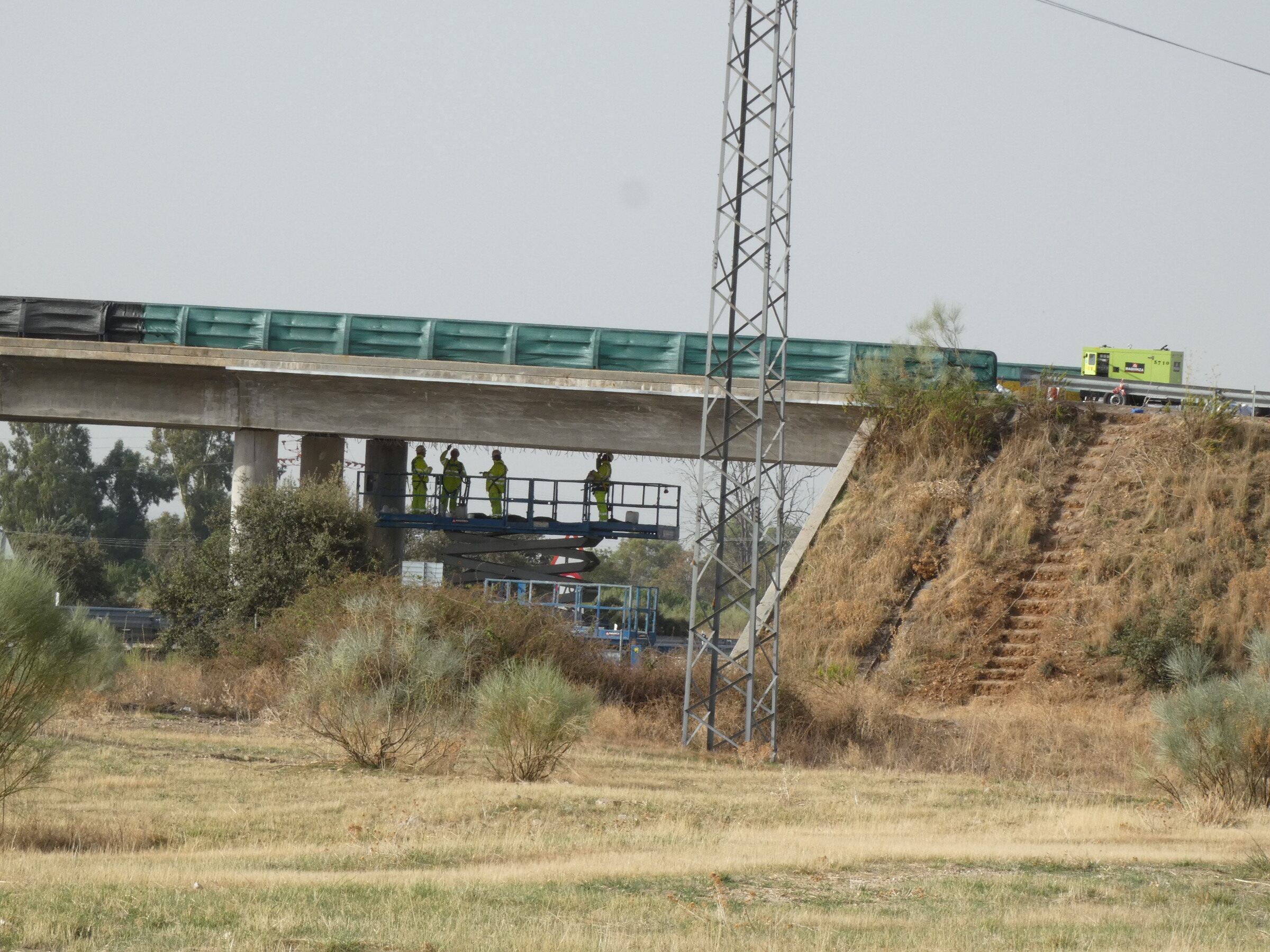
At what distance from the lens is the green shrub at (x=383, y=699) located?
57.2 feet

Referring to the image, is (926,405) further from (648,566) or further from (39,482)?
(39,482)

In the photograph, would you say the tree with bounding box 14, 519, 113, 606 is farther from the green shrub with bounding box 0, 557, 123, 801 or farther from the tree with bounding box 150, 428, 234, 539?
the green shrub with bounding box 0, 557, 123, 801

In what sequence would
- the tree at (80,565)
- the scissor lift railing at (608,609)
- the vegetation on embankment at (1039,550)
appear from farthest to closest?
1. the tree at (80,565)
2. the vegetation on embankment at (1039,550)
3. the scissor lift railing at (608,609)

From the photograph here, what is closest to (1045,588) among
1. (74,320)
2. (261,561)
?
(261,561)

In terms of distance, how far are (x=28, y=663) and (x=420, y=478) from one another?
69.9 feet

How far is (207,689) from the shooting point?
2433 cm

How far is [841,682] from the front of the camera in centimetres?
2608

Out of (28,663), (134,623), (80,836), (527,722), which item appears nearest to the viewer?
(80,836)

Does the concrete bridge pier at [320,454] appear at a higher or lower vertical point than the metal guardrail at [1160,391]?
lower

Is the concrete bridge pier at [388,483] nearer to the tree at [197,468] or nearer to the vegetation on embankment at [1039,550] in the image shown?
the vegetation on embankment at [1039,550]

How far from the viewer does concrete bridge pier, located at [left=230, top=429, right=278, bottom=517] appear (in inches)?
1257

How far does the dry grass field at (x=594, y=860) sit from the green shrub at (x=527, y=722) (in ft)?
1.53

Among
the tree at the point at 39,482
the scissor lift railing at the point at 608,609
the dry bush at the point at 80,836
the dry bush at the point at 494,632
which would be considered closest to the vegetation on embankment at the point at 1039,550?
the scissor lift railing at the point at 608,609

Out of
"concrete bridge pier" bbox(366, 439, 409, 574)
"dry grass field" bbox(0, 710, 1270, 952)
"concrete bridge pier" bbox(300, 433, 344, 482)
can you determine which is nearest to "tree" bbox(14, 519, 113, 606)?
"concrete bridge pier" bbox(366, 439, 409, 574)
